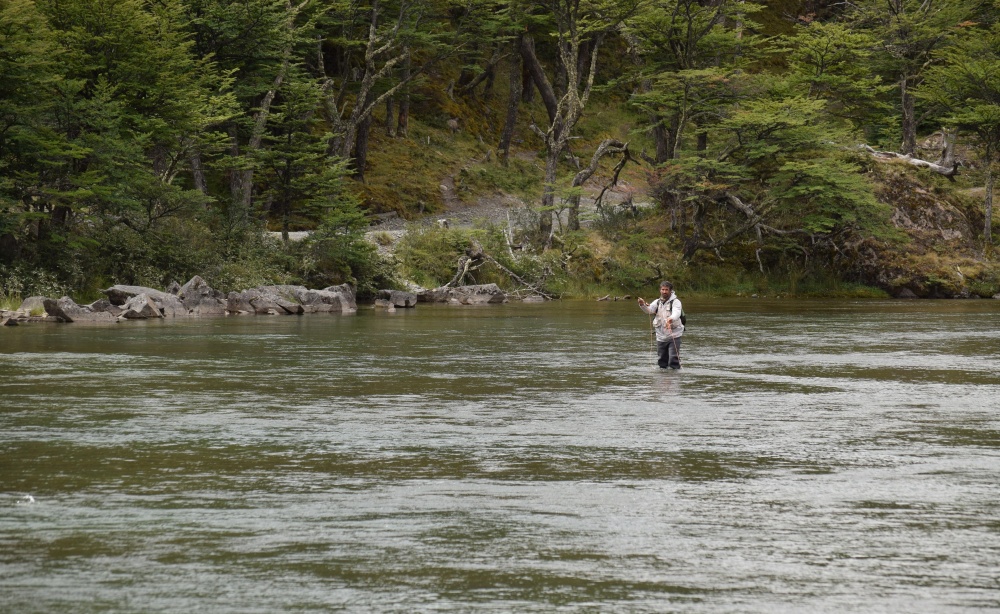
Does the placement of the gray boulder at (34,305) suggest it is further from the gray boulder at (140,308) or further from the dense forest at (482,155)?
the gray boulder at (140,308)

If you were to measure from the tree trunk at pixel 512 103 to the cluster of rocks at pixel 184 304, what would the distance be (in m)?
25.3

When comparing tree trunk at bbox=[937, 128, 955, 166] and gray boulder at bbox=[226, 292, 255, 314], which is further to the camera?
tree trunk at bbox=[937, 128, 955, 166]

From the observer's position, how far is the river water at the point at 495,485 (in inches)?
236

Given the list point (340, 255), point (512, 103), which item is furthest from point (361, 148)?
point (340, 255)

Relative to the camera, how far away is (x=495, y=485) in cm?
859

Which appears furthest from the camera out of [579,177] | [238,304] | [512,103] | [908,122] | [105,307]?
[512,103]

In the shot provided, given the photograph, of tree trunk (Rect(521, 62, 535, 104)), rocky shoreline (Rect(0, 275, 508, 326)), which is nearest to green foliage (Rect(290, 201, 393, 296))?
rocky shoreline (Rect(0, 275, 508, 326))

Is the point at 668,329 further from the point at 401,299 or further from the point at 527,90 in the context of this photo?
the point at 527,90

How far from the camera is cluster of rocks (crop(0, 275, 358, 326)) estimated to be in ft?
91.6

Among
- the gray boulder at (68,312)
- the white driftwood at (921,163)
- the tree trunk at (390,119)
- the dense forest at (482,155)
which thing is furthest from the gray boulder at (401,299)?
the tree trunk at (390,119)

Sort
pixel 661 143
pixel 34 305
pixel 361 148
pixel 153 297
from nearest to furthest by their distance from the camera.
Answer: pixel 34 305 < pixel 153 297 < pixel 661 143 < pixel 361 148

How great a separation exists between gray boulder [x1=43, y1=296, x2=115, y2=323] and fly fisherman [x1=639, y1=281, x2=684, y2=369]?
1613cm

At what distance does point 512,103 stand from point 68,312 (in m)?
36.9

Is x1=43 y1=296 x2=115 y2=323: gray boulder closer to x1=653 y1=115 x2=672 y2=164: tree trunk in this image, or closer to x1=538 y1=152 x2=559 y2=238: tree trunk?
x1=538 y1=152 x2=559 y2=238: tree trunk
